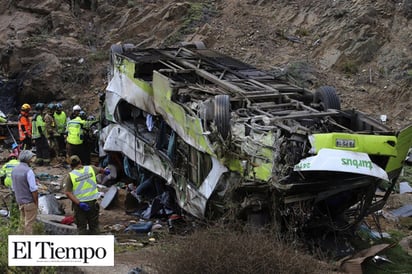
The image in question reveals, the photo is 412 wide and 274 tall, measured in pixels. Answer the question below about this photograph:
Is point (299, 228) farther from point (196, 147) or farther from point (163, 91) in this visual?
point (163, 91)

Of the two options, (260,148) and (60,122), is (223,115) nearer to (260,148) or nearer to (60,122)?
(260,148)

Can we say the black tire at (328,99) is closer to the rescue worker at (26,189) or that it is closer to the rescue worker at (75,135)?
the rescue worker at (26,189)

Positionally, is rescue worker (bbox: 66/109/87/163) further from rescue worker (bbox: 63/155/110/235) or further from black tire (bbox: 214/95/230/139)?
black tire (bbox: 214/95/230/139)

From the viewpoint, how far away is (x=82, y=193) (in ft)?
26.7

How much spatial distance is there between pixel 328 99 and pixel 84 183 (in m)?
3.63

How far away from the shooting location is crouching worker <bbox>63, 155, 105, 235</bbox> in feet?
26.2

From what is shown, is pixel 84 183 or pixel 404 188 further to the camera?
pixel 404 188

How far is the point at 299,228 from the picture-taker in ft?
25.6

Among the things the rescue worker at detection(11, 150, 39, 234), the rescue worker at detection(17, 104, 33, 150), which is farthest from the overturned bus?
the rescue worker at detection(17, 104, 33, 150)

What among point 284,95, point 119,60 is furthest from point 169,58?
point 284,95

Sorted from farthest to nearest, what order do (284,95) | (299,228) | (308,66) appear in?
(308,66) < (284,95) < (299,228)

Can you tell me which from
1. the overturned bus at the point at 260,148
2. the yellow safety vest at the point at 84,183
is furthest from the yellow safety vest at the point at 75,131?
the yellow safety vest at the point at 84,183

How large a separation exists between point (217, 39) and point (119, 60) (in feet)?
22.4

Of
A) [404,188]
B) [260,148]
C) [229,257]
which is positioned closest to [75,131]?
[260,148]
